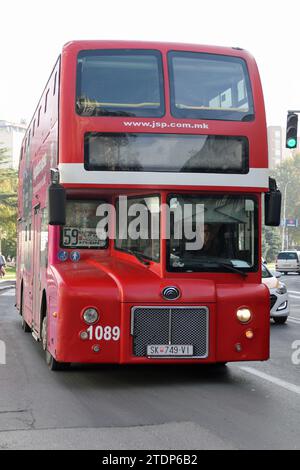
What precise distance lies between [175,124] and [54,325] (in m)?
2.74

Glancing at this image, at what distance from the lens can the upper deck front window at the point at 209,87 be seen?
9648mm

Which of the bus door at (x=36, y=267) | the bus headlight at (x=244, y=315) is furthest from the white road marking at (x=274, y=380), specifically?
the bus door at (x=36, y=267)

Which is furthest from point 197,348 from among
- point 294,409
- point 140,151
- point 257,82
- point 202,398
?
point 257,82

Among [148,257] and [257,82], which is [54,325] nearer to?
[148,257]

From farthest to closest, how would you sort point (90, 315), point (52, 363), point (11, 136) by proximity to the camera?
1. point (11, 136)
2. point (52, 363)
3. point (90, 315)

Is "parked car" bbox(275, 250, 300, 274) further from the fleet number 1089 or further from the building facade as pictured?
the building facade

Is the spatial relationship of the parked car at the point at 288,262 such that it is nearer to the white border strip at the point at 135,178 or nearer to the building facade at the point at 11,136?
the white border strip at the point at 135,178

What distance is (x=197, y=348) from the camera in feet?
29.9

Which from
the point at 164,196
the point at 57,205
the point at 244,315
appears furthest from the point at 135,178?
the point at 244,315

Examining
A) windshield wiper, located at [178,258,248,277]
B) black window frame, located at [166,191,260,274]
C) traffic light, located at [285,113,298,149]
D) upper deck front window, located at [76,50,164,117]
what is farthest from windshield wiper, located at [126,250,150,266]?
traffic light, located at [285,113,298,149]

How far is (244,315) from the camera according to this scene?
30.4 ft

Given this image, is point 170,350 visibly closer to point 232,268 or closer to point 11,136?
point 232,268

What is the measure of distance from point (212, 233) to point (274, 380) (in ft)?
6.53

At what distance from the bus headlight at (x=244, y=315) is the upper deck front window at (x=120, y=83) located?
248 cm
